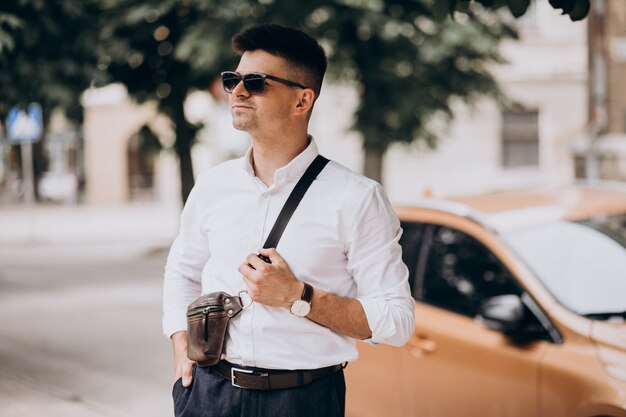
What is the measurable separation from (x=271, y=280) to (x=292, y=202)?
0.26 meters

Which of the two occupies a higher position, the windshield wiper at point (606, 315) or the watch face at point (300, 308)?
the watch face at point (300, 308)

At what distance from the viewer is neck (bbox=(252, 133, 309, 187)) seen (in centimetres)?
271

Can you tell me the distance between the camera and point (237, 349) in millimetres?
2652

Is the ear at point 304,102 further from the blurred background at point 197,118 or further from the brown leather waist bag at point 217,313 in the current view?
the blurred background at point 197,118

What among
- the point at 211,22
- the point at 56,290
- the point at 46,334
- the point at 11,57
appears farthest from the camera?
the point at 211,22

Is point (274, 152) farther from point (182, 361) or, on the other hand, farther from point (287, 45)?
point (182, 361)

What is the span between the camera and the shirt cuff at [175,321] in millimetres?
2887

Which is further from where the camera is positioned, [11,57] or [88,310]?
[88,310]

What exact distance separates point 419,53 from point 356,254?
43.3 ft

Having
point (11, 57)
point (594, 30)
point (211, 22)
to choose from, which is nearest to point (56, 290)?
point (211, 22)

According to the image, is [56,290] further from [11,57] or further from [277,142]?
[277,142]

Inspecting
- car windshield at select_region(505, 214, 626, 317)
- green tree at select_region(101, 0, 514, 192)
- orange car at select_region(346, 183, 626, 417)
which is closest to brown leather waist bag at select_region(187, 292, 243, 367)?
orange car at select_region(346, 183, 626, 417)

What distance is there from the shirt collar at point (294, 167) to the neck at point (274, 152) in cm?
3

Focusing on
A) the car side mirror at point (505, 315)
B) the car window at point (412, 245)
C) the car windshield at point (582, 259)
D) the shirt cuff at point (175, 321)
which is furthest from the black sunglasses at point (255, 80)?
the car window at point (412, 245)
